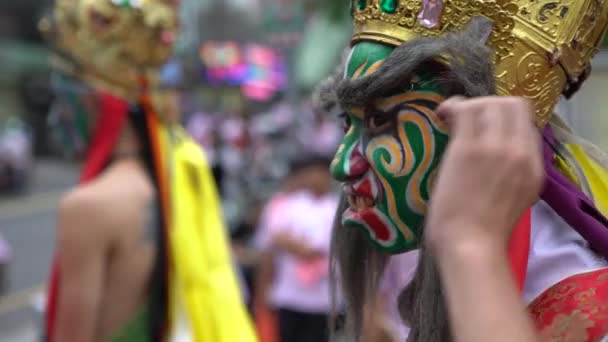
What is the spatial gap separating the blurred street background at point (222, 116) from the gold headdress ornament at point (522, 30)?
3.23 feet

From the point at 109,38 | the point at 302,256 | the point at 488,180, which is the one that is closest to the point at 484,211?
the point at 488,180

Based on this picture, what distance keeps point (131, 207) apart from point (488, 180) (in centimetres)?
181

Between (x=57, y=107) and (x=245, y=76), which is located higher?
(x=57, y=107)

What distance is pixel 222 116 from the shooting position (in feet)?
61.1

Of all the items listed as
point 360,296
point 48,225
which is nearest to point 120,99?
point 360,296

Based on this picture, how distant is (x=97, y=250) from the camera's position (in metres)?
2.44

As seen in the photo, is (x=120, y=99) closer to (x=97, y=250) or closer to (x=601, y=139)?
(x=97, y=250)

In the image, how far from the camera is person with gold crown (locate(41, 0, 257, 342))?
2.46 metres

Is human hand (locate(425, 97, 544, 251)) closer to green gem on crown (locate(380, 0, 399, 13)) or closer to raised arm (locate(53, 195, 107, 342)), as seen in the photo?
green gem on crown (locate(380, 0, 399, 13))

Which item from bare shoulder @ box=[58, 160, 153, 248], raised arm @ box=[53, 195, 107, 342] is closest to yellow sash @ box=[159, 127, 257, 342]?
bare shoulder @ box=[58, 160, 153, 248]

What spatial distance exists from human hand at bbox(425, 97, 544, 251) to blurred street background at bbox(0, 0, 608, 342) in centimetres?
138

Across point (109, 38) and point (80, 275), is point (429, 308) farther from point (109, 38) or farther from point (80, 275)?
point (109, 38)

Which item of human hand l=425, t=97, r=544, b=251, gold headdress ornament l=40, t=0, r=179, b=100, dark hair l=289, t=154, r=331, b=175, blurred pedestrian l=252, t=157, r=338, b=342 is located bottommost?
blurred pedestrian l=252, t=157, r=338, b=342

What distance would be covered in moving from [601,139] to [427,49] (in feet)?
12.2
